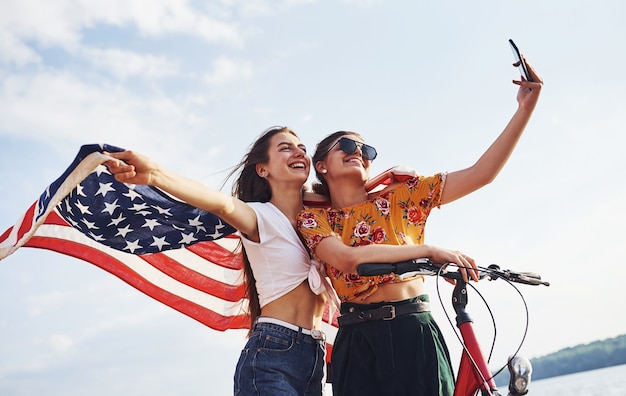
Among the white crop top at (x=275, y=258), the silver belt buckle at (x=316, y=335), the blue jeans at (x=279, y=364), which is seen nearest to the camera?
the blue jeans at (x=279, y=364)

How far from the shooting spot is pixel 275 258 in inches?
166

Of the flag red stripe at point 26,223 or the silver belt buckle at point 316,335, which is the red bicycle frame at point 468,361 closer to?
the silver belt buckle at point 316,335

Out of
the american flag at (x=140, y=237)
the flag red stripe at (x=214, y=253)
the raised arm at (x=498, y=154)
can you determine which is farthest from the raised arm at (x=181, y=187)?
the flag red stripe at (x=214, y=253)

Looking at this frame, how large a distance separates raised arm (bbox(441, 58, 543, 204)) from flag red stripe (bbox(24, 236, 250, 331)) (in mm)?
2417

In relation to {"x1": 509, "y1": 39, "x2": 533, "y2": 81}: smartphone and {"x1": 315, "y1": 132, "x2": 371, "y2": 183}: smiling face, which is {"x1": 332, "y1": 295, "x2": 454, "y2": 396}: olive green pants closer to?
{"x1": 315, "y1": 132, "x2": 371, "y2": 183}: smiling face

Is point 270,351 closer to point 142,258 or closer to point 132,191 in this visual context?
point 132,191

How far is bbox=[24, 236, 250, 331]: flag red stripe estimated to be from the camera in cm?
528

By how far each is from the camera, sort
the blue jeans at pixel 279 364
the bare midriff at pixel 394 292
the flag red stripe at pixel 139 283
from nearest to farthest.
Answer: the blue jeans at pixel 279 364
the bare midriff at pixel 394 292
the flag red stripe at pixel 139 283

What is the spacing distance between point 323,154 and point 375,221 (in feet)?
2.41

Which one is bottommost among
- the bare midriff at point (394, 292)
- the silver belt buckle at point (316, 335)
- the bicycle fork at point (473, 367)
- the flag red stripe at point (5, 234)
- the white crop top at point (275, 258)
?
the bicycle fork at point (473, 367)

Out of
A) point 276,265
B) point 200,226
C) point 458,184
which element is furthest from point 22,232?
point 458,184

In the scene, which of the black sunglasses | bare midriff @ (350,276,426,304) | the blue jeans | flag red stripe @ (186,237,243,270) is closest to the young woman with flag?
the blue jeans

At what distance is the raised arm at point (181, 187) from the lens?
310 centimetres

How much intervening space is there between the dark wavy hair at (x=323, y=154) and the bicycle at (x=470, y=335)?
62.6 inches
